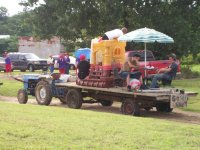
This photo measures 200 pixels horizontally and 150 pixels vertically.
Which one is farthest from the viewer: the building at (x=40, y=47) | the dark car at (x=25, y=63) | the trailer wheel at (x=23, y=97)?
the building at (x=40, y=47)

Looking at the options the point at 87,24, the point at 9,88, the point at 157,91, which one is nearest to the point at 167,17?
the point at 87,24

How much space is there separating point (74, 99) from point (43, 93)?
1569 millimetres

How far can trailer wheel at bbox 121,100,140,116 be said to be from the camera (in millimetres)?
14788

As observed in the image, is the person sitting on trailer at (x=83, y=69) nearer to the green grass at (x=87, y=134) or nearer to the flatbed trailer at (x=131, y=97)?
the flatbed trailer at (x=131, y=97)

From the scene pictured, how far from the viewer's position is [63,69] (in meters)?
24.0

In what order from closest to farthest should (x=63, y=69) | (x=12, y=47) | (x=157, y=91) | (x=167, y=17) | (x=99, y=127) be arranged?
(x=99, y=127) → (x=157, y=91) → (x=63, y=69) → (x=167, y=17) → (x=12, y=47)

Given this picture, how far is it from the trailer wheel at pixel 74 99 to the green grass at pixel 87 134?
5.90m

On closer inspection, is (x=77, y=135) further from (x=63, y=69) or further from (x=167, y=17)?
(x=167, y=17)

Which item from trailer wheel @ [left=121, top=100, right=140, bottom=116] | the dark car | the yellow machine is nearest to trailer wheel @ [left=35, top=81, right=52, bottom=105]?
the yellow machine

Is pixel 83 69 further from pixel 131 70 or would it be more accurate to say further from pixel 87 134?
pixel 87 134

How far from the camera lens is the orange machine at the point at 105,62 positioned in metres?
16.1

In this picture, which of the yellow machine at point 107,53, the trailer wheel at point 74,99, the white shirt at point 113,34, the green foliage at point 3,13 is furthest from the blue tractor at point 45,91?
the green foliage at point 3,13

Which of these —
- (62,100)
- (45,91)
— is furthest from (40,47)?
(45,91)

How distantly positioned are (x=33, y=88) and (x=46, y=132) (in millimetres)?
10494
